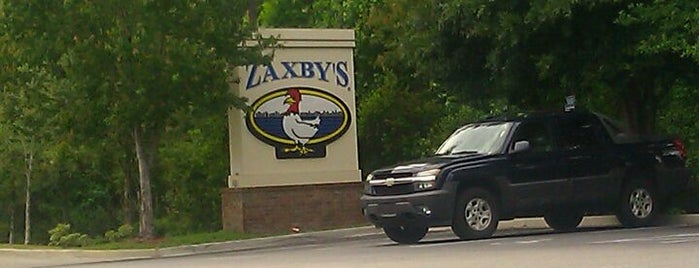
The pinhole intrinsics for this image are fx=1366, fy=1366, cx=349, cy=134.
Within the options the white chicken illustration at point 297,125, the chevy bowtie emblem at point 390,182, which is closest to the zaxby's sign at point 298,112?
the white chicken illustration at point 297,125

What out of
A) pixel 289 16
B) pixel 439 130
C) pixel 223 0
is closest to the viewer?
pixel 223 0

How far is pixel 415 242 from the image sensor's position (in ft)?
62.5

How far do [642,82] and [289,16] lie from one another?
2609 centimetres

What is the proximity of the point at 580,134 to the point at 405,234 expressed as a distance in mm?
2943

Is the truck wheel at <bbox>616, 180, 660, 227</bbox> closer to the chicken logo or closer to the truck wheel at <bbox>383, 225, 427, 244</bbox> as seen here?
the truck wheel at <bbox>383, 225, 427, 244</bbox>

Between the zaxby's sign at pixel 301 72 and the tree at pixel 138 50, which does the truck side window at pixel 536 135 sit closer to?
the tree at pixel 138 50

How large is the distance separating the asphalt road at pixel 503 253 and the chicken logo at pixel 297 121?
3653 mm

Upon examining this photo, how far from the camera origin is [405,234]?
19.0 meters

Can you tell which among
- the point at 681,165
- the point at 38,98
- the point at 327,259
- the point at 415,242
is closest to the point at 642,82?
the point at 681,165

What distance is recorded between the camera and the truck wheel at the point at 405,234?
18859mm

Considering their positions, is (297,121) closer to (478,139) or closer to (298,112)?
(298,112)

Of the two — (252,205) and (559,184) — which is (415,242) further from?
(252,205)

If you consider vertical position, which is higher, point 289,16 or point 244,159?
point 289,16

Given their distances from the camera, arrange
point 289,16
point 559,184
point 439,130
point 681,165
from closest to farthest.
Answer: point 559,184 < point 681,165 < point 439,130 < point 289,16
